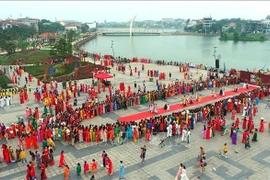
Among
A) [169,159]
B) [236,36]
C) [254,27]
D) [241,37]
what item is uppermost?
[254,27]

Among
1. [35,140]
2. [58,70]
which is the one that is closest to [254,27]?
[58,70]

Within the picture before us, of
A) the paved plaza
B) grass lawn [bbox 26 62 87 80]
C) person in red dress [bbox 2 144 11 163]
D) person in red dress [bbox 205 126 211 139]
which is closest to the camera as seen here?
the paved plaza

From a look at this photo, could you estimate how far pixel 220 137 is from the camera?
52.1 ft

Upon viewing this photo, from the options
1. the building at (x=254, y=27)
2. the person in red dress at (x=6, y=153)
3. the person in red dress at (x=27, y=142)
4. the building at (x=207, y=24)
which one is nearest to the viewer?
the person in red dress at (x=6, y=153)

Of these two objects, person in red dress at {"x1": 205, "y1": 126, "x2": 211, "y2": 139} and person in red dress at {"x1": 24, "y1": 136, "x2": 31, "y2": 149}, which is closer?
person in red dress at {"x1": 24, "y1": 136, "x2": 31, "y2": 149}

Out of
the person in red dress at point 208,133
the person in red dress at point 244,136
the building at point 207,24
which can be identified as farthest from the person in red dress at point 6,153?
the building at point 207,24

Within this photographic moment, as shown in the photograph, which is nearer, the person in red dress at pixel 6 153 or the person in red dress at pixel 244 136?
the person in red dress at pixel 6 153

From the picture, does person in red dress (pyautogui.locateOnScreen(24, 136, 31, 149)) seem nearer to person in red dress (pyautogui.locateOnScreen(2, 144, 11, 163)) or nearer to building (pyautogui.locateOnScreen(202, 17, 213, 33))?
person in red dress (pyautogui.locateOnScreen(2, 144, 11, 163))

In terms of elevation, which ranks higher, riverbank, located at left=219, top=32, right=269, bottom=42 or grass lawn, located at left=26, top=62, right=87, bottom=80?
riverbank, located at left=219, top=32, right=269, bottom=42

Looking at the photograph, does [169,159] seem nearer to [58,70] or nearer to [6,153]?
[6,153]

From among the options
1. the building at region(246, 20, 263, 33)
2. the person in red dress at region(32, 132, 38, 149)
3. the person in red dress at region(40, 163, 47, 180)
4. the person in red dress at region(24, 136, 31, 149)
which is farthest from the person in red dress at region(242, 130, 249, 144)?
the building at region(246, 20, 263, 33)

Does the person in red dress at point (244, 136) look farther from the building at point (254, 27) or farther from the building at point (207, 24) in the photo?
the building at point (207, 24)

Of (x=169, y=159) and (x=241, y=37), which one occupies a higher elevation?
(x=241, y=37)

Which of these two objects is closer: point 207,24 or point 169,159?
point 169,159
